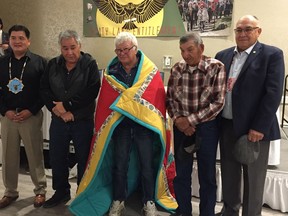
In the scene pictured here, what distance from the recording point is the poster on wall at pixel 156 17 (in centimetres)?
376

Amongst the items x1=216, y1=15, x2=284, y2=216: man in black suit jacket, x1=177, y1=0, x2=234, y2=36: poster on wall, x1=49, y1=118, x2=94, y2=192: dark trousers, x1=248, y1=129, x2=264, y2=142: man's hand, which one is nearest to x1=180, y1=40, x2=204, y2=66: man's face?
x1=216, y1=15, x2=284, y2=216: man in black suit jacket

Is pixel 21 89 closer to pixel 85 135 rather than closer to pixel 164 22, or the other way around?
pixel 85 135

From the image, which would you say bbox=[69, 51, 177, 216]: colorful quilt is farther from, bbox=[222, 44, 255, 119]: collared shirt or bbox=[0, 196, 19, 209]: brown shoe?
bbox=[0, 196, 19, 209]: brown shoe

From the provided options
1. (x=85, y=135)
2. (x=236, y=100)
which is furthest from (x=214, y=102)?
(x=85, y=135)

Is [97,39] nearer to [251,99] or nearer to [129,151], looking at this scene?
[129,151]

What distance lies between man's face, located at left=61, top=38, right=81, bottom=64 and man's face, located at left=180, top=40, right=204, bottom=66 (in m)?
0.75

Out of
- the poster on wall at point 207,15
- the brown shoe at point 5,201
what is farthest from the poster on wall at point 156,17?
the brown shoe at point 5,201

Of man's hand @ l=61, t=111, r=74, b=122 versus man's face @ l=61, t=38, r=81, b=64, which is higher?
man's face @ l=61, t=38, r=81, b=64

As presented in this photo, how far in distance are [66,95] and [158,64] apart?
2.05 m

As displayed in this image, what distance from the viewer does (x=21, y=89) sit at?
236 centimetres

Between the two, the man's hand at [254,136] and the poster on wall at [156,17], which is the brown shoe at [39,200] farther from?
the poster on wall at [156,17]

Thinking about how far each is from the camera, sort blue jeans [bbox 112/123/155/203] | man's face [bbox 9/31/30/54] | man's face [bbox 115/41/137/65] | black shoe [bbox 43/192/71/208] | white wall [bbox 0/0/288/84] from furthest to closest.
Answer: white wall [bbox 0/0/288/84]
black shoe [bbox 43/192/71/208]
man's face [bbox 9/31/30/54]
blue jeans [bbox 112/123/155/203]
man's face [bbox 115/41/137/65]

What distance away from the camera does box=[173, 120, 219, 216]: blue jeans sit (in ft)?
6.63

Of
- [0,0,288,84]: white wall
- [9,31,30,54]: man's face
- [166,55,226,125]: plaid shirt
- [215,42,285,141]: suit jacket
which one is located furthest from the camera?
[0,0,288,84]: white wall
